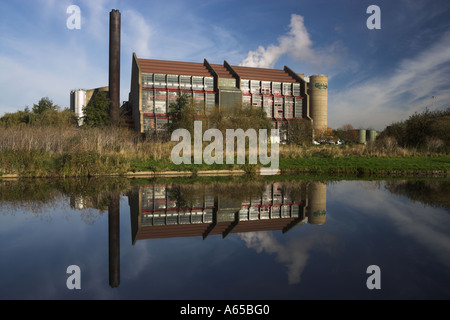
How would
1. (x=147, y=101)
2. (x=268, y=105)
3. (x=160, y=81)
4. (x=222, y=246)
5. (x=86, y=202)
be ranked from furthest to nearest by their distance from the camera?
(x=268, y=105) < (x=160, y=81) < (x=147, y=101) < (x=86, y=202) < (x=222, y=246)

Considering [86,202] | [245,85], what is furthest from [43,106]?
[86,202]

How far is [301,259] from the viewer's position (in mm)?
5156

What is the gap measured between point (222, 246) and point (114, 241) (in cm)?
201

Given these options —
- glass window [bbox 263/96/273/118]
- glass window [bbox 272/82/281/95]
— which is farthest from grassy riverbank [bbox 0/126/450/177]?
glass window [bbox 272/82/281/95]

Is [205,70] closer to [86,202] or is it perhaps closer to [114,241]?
[86,202]

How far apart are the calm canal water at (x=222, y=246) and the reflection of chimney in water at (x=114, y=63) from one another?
3537 cm

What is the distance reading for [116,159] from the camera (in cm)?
1869

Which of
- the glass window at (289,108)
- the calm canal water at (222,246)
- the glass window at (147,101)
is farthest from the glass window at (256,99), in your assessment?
the calm canal water at (222,246)

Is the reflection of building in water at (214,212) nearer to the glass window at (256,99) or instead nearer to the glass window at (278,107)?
the glass window at (256,99)

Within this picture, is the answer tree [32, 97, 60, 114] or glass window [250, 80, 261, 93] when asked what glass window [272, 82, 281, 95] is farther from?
tree [32, 97, 60, 114]

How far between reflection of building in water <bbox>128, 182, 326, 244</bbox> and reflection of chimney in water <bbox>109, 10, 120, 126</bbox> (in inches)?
1390

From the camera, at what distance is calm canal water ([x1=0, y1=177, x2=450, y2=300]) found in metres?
4.13

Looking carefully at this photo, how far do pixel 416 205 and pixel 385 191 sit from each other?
328 cm

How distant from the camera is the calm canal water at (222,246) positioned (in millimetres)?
4133
